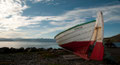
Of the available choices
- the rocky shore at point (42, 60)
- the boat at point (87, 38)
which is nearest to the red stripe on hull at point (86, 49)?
the boat at point (87, 38)

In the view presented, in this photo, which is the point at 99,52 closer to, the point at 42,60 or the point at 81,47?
the point at 81,47

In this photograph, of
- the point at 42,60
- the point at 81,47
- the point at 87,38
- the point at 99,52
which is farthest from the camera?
the point at 81,47

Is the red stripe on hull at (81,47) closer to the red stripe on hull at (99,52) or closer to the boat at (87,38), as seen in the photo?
the boat at (87,38)

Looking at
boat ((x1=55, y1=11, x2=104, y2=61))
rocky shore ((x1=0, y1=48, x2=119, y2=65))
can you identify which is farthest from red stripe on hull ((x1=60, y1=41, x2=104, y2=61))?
rocky shore ((x1=0, y1=48, x2=119, y2=65))

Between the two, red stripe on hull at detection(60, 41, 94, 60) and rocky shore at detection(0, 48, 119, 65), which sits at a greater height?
red stripe on hull at detection(60, 41, 94, 60)

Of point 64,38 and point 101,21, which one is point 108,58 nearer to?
point 101,21

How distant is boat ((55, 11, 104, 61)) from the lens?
364 inches

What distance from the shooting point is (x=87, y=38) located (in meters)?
10.4

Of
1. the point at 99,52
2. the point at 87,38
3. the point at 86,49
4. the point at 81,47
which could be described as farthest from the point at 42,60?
the point at 99,52

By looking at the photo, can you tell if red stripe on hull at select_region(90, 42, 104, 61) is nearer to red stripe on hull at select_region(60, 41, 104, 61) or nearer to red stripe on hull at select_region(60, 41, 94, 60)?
red stripe on hull at select_region(60, 41, 104, 61)

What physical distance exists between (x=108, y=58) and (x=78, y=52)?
120 inches

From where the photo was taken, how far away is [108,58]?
9.90m

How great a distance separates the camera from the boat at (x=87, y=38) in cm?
924

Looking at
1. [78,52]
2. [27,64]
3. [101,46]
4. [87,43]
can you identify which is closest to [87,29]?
[87,43]
